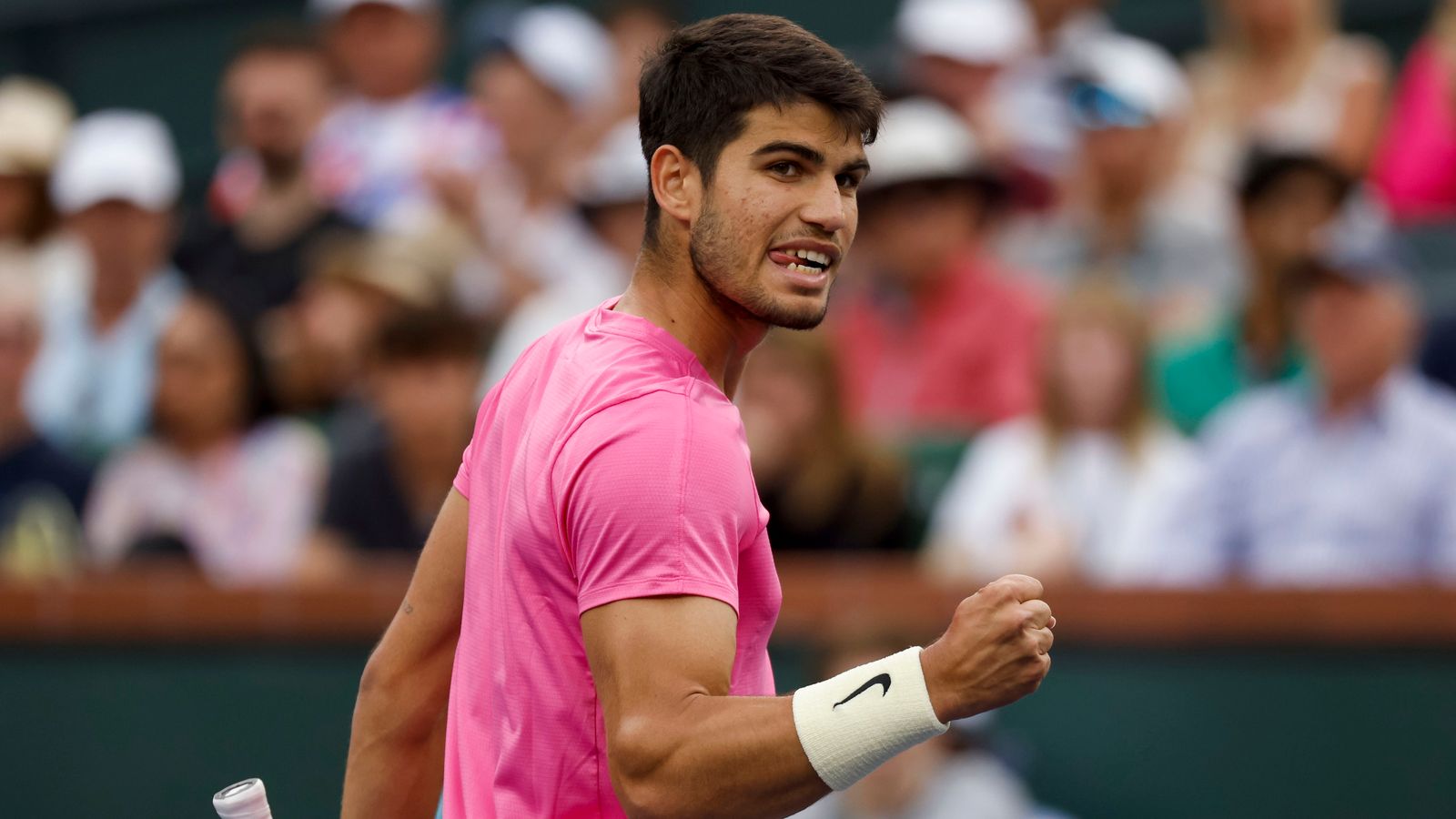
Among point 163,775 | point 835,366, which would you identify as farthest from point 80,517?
point 835,366

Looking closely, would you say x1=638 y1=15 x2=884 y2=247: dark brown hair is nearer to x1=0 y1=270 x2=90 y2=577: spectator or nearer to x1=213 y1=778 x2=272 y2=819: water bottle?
x1=213 y1=778 x2=272 y2=819: water bottle

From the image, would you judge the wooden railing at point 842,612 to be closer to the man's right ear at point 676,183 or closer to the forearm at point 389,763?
the forearm at point 389,763

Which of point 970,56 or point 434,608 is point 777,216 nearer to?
point 434,608

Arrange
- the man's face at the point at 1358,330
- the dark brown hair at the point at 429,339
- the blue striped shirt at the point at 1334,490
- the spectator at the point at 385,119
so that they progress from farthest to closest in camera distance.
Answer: the spectator at the point at 385,119, the dark brown hair at the point at 429,339, the man's face at the point at 1358,330, the blue striped shirt at the point at 1334,490

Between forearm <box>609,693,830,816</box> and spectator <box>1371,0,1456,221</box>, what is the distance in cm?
523

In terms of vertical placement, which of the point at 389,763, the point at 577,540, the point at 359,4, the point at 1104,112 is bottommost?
the point at 389,763

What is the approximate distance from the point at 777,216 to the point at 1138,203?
4.59 m

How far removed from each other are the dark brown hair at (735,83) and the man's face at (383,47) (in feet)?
20.5

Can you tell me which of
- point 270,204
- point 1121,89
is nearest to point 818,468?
point 1121,89

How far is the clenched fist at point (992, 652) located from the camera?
7.16 ft

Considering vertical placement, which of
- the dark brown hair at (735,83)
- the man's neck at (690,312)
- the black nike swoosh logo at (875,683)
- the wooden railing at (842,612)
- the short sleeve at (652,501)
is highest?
the dark brown hair at (735,83)

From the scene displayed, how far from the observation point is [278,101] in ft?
26.7

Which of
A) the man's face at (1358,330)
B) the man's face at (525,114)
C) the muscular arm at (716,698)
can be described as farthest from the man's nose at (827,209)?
the man's face at (525,114)

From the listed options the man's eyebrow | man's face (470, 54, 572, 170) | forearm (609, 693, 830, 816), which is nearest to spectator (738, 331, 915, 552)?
man's face (470, 54, 572, 170)
